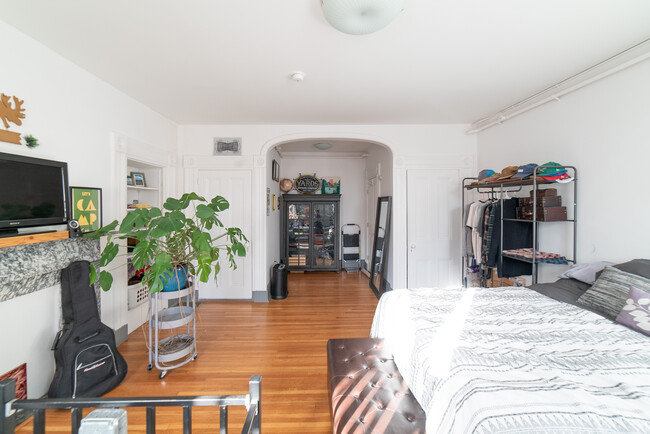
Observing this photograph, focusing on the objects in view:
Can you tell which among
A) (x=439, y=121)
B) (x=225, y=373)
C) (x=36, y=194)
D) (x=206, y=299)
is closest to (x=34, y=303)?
(x=36, y=194)

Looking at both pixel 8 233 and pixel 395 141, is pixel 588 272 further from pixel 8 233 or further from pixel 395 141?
pixel 8 233

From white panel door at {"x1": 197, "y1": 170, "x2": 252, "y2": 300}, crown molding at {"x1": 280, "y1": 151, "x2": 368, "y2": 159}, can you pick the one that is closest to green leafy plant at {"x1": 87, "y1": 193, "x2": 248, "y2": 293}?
white panel door at {"x1": 197, "y1": 170, "x2": 252, "y2": 300}

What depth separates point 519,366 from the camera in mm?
1083

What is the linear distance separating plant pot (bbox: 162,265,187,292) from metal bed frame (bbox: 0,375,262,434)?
1479 millimetres

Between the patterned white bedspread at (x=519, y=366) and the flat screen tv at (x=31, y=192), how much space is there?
2369 millimetres

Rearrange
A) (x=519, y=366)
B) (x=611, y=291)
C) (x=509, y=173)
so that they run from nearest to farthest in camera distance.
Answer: (x=519, y=366) < (x=611, y=291) < (x=509, y=173)

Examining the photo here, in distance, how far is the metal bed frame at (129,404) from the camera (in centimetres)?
73

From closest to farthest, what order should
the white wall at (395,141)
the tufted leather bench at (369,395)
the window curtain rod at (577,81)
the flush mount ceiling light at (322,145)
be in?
the tufted leather bench at (369,395), the window curtain rod at (577,81), the white wall at (395,141), the flush mount ceiling light at (322,145)

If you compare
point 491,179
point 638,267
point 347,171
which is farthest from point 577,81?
point 347,171

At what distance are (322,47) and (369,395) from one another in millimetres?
2161

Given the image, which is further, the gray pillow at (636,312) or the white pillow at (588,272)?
the white pillow at (588,272)

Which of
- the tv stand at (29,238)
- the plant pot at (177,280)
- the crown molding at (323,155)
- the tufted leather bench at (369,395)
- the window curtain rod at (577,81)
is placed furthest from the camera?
the crown molding at (323,155)

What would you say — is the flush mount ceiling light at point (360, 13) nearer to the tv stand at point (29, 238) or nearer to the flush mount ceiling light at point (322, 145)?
the tv stand at point (29, 238)

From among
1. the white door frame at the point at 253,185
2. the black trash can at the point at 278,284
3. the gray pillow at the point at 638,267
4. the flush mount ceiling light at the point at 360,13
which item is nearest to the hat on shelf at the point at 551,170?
the gray pillow at the point at 638,267
